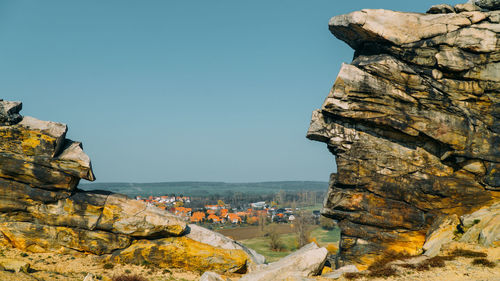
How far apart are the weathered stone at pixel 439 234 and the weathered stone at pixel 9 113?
1616 inches

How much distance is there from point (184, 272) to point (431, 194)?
2548cm

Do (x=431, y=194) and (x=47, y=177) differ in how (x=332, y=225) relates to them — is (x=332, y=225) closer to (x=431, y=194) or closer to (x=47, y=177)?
(x=431, y=194)

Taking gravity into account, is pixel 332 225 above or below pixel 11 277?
below

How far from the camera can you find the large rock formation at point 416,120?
3419 cm

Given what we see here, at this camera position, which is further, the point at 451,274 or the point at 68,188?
the point at 68,188

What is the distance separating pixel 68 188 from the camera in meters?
35.8

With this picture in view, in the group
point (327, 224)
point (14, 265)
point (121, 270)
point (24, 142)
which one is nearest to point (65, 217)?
point (14, 265)

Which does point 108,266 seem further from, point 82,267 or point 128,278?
point 128,278

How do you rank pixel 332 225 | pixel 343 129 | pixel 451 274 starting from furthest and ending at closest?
pixel 332 225 < pixel 343 129 < pixel 451 274

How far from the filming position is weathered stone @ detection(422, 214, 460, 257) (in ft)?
99.0

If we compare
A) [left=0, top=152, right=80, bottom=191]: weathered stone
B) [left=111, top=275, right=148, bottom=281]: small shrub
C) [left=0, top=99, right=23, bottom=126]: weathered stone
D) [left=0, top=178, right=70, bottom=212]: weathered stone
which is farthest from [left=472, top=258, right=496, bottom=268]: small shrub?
[left=0, top=99, right=23, bottom=126]: weathered stone

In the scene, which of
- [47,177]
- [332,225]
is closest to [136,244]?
[47,177]

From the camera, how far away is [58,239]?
35.3 metres

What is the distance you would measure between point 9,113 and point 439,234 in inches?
1704
